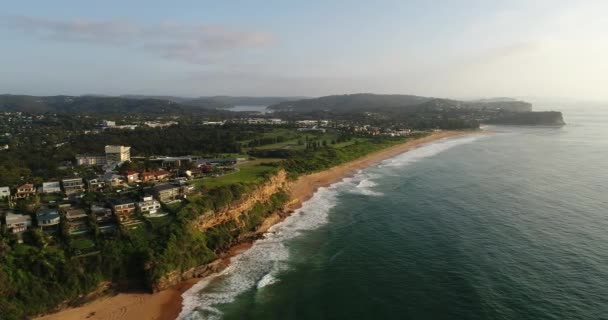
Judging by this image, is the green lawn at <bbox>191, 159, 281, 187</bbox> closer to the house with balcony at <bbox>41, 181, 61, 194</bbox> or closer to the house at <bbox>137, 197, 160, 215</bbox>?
the house at <bbox>137, 197, 160, 215</bbox>

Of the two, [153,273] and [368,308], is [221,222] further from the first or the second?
[368,308]

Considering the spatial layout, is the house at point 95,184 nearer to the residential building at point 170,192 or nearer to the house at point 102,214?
the residential building at point 170,192

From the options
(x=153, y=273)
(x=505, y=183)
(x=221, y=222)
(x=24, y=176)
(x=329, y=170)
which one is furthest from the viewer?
(x=329, y=170)

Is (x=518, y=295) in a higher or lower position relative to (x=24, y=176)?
lower

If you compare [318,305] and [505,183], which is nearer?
[318,305]

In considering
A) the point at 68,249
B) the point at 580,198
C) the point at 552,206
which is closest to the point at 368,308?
the point at 68,249

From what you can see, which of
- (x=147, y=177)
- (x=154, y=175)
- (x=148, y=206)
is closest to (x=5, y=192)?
(x=147, y=177)

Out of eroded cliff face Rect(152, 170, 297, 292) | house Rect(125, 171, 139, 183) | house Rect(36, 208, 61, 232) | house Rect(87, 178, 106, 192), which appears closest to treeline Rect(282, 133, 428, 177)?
eroded cliff face Rect(152, 170, 297, 292)
